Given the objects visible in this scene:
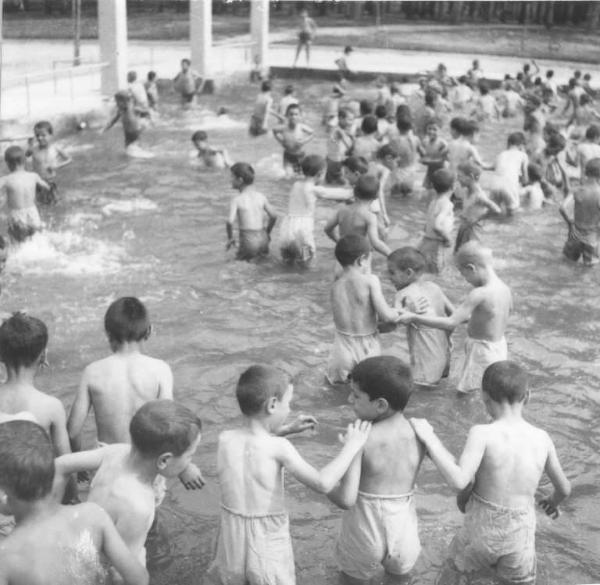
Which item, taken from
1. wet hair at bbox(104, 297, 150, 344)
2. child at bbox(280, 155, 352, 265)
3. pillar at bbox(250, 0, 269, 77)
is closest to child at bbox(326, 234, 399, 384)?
wet hair at bbox(104, 297, 150, 344)

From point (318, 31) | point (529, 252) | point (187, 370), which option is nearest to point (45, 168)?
point (187, 370)

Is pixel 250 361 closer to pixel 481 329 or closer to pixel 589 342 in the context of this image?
pixel 481 329

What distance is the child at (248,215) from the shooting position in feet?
31.1

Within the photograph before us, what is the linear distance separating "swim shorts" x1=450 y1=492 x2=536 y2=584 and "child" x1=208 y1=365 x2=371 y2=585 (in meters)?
0.89

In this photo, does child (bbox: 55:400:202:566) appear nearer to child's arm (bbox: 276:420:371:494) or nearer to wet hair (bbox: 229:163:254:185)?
child's arm (bbox: 276:420:371:494)

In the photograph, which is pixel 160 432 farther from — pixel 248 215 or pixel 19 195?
pixel 19 195

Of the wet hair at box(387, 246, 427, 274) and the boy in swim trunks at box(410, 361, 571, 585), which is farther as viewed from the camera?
the wet hair at box(387, 246, 427, 274)

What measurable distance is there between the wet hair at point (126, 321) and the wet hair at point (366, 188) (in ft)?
12.7

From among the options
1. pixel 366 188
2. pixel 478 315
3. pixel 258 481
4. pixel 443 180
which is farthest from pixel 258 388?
pixel 443 180

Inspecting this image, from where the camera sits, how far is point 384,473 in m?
4.15

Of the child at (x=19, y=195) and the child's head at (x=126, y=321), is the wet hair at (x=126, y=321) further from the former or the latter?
the child at (x=19, y=195)

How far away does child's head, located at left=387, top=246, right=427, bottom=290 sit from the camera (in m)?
6.33

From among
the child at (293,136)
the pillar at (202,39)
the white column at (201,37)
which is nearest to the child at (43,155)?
the child at (293,136)

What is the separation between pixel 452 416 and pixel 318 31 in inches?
1227
